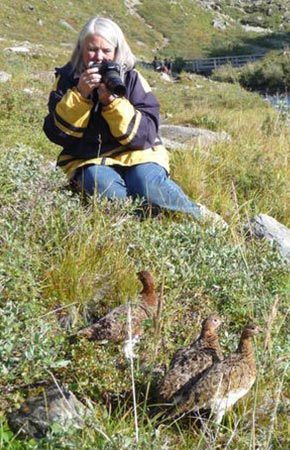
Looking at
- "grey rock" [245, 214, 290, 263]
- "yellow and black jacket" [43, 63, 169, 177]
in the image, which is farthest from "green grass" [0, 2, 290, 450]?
"yellow and black jacket" [43, 63, 169, 177]

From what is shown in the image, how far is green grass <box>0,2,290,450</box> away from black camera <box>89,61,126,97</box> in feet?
2.01

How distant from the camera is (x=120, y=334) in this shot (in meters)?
2.35

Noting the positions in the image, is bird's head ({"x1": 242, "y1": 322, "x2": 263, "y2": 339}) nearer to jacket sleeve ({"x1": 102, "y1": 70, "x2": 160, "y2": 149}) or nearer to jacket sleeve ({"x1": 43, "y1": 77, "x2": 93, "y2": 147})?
jacket sleeve ({"x1": 102, "y1": 70, "x2": 160, "y2": 149})

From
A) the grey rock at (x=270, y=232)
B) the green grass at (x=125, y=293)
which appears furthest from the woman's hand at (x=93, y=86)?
the grey rock at (x=270, y=232)

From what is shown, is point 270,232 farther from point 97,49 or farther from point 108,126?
point 97,49

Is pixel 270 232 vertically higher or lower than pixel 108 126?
lower

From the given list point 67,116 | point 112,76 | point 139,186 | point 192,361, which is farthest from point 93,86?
point 192,361

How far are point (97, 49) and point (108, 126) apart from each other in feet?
1.60

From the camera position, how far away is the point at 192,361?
7.01 feet

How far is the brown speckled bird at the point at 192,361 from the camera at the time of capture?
207 centimetres

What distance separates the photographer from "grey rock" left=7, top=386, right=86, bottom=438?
6.21 feet

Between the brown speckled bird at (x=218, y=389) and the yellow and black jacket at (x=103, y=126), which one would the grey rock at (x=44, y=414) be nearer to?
the brown speckled bird at (x=218, y=389)

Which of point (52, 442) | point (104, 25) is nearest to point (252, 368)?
point (52, 442)

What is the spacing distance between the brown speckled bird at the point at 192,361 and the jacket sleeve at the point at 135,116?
5.93ft
